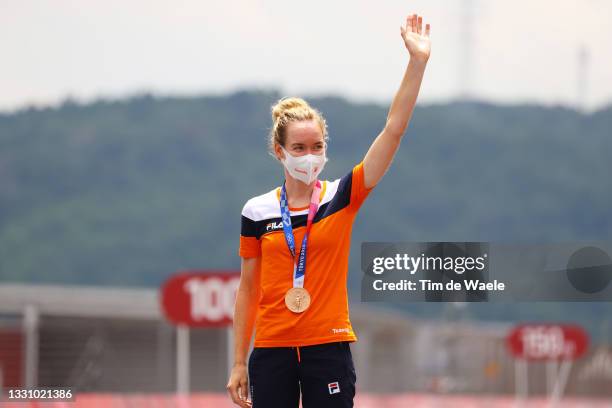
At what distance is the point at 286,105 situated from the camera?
16.5 feet

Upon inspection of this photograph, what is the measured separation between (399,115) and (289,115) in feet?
1.51

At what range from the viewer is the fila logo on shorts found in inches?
187

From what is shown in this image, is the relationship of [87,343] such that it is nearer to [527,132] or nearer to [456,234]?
[456,234]

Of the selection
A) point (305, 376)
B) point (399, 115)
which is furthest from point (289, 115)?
point (305, 376)

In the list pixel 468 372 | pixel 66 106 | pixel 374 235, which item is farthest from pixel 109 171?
pixel 468 372

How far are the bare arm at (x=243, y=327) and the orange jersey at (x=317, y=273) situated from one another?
0.37 ft

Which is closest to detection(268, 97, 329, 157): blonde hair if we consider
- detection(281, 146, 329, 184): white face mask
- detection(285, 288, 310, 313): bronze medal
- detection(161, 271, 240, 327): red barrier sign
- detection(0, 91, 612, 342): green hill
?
detection(281, 146, 329, 184): white face mask

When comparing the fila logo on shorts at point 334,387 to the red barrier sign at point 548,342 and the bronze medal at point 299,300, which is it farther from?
the red barrier sign at point 548,342

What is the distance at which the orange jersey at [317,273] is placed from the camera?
478 centimetres

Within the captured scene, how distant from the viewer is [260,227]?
16.4ft

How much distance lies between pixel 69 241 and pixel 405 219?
1450 inches

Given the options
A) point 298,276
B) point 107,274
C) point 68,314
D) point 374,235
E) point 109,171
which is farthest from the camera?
point 109,171

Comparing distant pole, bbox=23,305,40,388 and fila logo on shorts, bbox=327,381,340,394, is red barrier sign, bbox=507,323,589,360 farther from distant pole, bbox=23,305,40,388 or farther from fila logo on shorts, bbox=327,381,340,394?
fila logo on shorts, bbox=327,381,340,394

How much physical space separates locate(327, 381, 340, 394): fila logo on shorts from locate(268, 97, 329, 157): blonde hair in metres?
0.95
